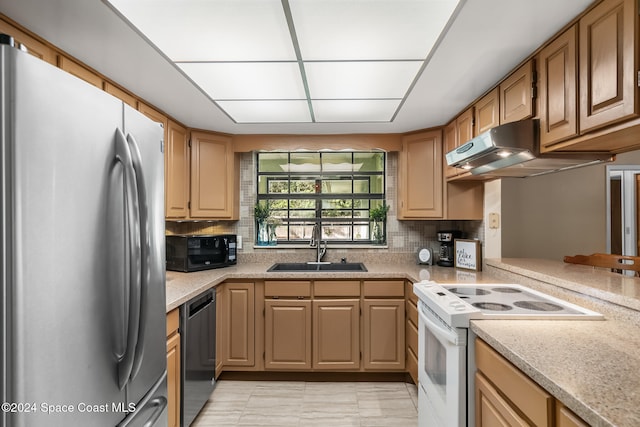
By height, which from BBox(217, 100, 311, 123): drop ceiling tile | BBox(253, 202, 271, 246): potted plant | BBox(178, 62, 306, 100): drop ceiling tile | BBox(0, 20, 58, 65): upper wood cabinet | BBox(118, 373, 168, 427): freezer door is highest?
BBox(178, 62, 306, 100): drop ceiling tile

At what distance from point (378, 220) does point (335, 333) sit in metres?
1.22

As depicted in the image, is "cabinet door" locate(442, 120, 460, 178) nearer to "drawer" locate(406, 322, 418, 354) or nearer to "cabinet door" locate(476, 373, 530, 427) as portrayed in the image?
"drawer" locate(406, 322, 418, 354)

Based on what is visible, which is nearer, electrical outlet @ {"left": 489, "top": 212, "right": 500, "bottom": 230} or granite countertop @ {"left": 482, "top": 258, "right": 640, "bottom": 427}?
granite countertop @ {"left": 482, "top": 258, "right": 640, "bottom": 427}

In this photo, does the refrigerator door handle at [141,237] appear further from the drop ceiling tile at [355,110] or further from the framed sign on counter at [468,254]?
the framed sign on counter at [468,254]

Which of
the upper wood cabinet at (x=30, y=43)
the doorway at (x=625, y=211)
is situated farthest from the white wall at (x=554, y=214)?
the upper wood cabinet at (x=30, y=43)

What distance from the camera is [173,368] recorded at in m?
1.85

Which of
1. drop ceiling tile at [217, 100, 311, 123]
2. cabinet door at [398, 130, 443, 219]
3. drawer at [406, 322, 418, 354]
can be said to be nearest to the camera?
drop ceiling tile at [217, 100, 311, 123]

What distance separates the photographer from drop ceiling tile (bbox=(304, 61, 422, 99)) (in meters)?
1.78

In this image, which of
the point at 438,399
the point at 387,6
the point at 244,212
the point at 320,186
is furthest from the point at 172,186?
the point at 438,399

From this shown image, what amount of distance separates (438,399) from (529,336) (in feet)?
2.12

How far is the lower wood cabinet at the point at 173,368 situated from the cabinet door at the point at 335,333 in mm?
1135

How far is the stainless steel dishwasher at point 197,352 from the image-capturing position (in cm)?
201

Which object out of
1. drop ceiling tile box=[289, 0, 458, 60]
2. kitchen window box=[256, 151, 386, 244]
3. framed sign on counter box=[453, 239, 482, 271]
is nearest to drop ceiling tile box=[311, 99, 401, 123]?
drop ceiling tile box=[289, 0, 458, 60]

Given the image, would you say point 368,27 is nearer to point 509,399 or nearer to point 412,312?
point 509,399
